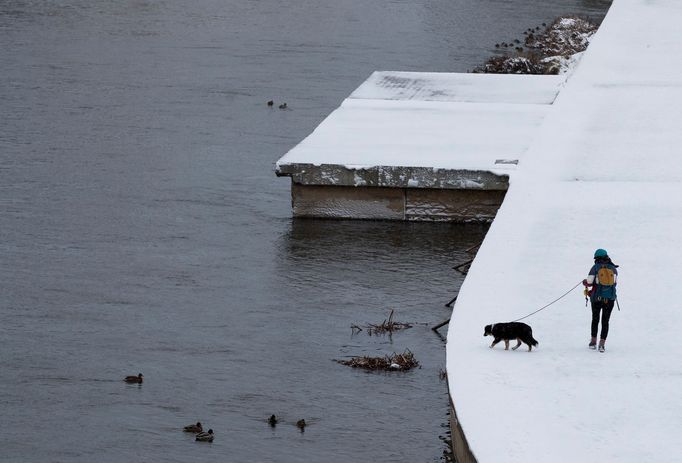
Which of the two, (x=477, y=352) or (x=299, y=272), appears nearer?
(x=477, y=352)

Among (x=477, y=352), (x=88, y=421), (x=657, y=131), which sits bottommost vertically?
(x=88, y=421)

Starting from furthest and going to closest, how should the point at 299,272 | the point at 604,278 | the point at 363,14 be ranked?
the point at 363,14 < the point at 299,272 < the point at 604,278

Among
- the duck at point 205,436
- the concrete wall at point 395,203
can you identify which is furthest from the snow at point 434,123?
the duck at point 205,436

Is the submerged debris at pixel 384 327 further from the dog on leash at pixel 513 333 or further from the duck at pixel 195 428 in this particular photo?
the dog on leash at pixel 513 333

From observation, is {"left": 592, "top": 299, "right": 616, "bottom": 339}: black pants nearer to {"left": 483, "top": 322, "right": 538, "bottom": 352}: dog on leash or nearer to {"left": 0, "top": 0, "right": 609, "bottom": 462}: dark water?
{"left": 483, "top": 322, "right": 538, "bottom": 352}: dog on leash

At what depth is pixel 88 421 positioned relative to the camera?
1809 cm

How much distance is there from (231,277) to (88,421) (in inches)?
259

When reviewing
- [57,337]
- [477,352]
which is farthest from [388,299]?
[477,352]

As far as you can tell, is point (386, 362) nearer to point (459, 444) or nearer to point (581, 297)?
point (581, 297)

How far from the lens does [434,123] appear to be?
3181 cm

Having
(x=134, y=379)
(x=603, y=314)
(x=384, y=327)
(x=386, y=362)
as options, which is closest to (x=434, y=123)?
(x=384, y=327)

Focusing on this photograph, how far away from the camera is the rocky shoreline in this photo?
4499 centimetres

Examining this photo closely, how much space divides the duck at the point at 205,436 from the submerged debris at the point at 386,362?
3074 mm

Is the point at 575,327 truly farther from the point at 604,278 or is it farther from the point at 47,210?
the point at 47,210
